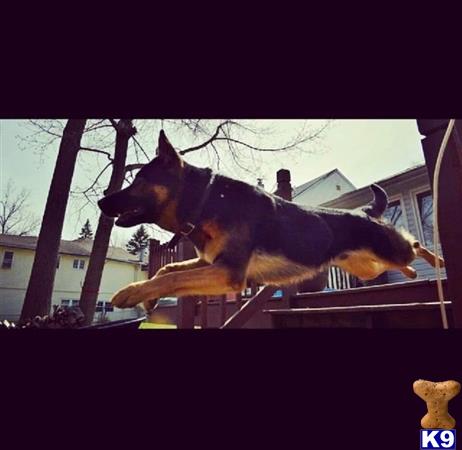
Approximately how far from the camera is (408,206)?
4.97m

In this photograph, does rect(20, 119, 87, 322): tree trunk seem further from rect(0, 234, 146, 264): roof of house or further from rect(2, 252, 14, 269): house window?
rect(2, 252, 14, 269): house window

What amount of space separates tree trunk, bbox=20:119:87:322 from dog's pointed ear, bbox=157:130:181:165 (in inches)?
69.0

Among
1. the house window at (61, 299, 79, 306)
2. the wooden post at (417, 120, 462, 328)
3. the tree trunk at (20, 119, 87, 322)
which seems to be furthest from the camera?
the tree trunk at (20, 119, 87, 322)

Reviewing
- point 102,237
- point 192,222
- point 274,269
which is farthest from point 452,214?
point 102,237

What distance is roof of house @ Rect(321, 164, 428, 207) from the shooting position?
4.91m

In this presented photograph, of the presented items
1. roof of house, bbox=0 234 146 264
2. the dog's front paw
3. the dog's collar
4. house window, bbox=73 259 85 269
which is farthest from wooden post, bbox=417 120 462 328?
house window, bbox=73 259 85 269

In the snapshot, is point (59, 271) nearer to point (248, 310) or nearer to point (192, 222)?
point (248, 310)

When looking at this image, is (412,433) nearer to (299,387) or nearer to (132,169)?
(299,387)

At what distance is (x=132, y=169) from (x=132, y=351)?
1505 mm

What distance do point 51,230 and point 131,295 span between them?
2239 millimetres

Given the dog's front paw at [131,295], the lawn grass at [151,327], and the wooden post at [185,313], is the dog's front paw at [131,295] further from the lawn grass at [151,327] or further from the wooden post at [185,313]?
the wooden post at [185,313]
